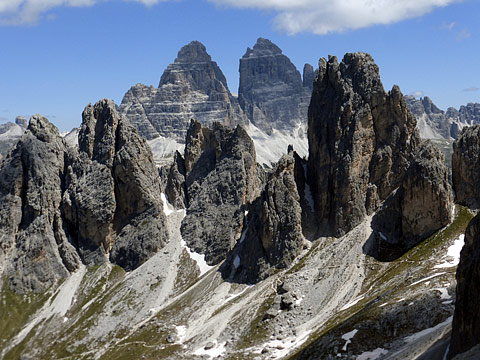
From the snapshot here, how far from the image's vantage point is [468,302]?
142ft

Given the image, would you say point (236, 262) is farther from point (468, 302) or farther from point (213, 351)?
point (468, 302)

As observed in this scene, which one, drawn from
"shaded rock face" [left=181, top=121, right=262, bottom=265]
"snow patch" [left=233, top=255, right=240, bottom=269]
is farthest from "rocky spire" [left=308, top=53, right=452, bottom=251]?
"shaded rock face" [left=181, top=121, right=262, bottom=265]

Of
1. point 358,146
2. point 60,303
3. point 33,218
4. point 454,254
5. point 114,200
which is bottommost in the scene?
point 454,254

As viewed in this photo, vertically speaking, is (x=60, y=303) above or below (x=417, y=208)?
above

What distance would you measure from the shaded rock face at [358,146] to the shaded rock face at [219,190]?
82.3ft

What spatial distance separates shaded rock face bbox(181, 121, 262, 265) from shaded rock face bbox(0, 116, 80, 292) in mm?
36215

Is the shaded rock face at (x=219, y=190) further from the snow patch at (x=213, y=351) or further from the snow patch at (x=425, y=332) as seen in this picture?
the snow patch at (x=425, y=332)

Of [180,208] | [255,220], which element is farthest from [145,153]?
[255,220]

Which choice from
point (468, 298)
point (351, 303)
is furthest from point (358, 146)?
point (468, 298)

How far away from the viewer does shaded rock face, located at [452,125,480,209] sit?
10319cm

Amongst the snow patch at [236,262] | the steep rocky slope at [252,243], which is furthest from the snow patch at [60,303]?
the snow patch at [236,262]

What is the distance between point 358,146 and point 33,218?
92.5 m

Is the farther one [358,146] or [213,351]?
[358,146]

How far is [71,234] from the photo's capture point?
494 feet
